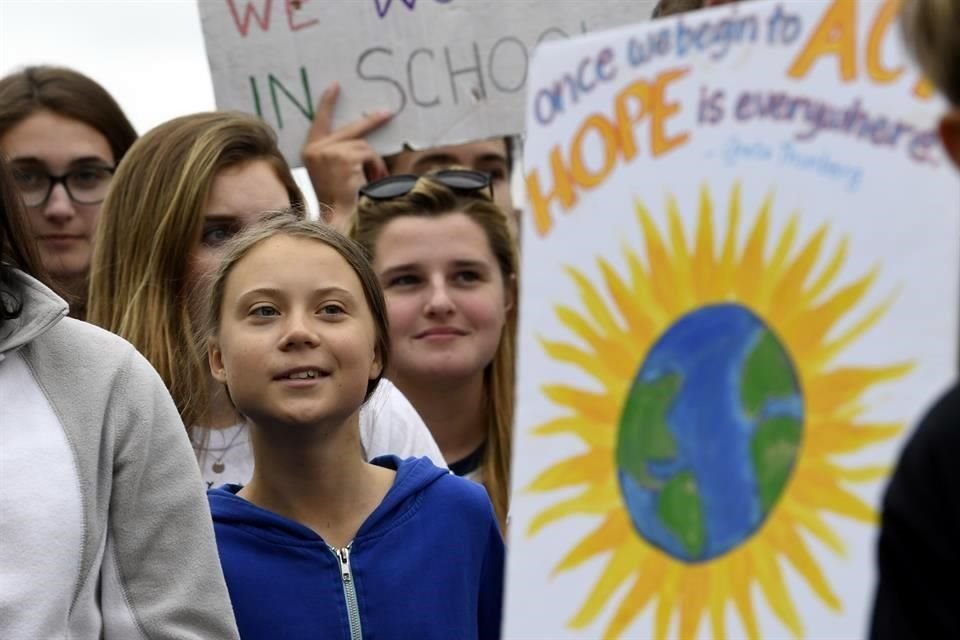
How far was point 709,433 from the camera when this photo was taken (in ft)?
7.45

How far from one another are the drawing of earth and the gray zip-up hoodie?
2.90 feet

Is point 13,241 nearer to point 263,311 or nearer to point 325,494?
point 263,311

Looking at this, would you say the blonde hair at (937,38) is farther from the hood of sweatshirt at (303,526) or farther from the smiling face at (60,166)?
the smiling face at (60,166)

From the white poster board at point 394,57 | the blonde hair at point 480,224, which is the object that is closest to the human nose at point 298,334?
the blonde hair at point 480,224

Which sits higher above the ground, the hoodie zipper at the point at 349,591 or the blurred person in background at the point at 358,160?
the blurred person in background at the point at 358,160

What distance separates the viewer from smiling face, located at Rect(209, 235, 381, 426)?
3.32 metres

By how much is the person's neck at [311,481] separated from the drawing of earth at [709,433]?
1127 millimetres

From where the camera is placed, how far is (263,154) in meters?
4.19

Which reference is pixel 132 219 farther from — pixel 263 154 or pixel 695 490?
pixel 695 490

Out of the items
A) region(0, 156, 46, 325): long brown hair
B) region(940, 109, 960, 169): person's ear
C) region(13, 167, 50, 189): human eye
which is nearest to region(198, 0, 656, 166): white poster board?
region(13, 167, 50, 189): human eye

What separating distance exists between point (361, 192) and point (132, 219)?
2.61 feet

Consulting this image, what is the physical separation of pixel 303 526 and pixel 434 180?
1490 millimetres

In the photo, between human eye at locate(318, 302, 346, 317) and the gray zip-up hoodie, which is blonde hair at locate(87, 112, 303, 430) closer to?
human eye at locate(318, 302, 346, 317)

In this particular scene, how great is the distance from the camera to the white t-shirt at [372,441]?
3811mm
